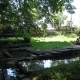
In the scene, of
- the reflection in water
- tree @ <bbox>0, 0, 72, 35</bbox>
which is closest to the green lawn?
the reflection in water

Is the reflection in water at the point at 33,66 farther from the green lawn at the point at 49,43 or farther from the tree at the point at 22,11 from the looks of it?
the green lawn at the point at 49,43

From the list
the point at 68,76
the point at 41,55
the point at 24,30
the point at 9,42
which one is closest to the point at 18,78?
the point at 24,30

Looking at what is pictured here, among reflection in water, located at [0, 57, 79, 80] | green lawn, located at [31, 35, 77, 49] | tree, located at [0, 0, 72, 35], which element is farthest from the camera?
green lawn, located at [31, 35, 77, 49]

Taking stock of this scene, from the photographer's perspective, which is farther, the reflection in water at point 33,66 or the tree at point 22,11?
the reflection in water at point 33,66

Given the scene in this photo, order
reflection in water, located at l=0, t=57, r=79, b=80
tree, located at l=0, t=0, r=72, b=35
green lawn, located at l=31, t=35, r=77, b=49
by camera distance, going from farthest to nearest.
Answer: green lawn, located at l=31, t=35, r=77, b=49 < reflection in water, located at l=0, t=57, r=79, b=80 < tree, located at l=0, t=0, r=72, b=35

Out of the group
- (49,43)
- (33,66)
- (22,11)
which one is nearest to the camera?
(22,11)

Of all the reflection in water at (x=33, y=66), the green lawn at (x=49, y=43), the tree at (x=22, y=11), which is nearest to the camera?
the tree at (x=22, y=11)

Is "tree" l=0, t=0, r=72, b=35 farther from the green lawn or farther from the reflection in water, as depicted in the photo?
the green lawn

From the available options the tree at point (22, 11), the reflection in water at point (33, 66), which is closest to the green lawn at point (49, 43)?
the reflection in water at point (33, 66)

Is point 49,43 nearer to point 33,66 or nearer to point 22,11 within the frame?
point 33,66

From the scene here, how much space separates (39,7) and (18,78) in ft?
9.57

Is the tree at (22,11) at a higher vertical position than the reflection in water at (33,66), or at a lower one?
higher

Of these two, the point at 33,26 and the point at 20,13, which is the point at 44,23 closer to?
the point at 33,26

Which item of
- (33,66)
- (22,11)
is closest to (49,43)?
(33,66)
